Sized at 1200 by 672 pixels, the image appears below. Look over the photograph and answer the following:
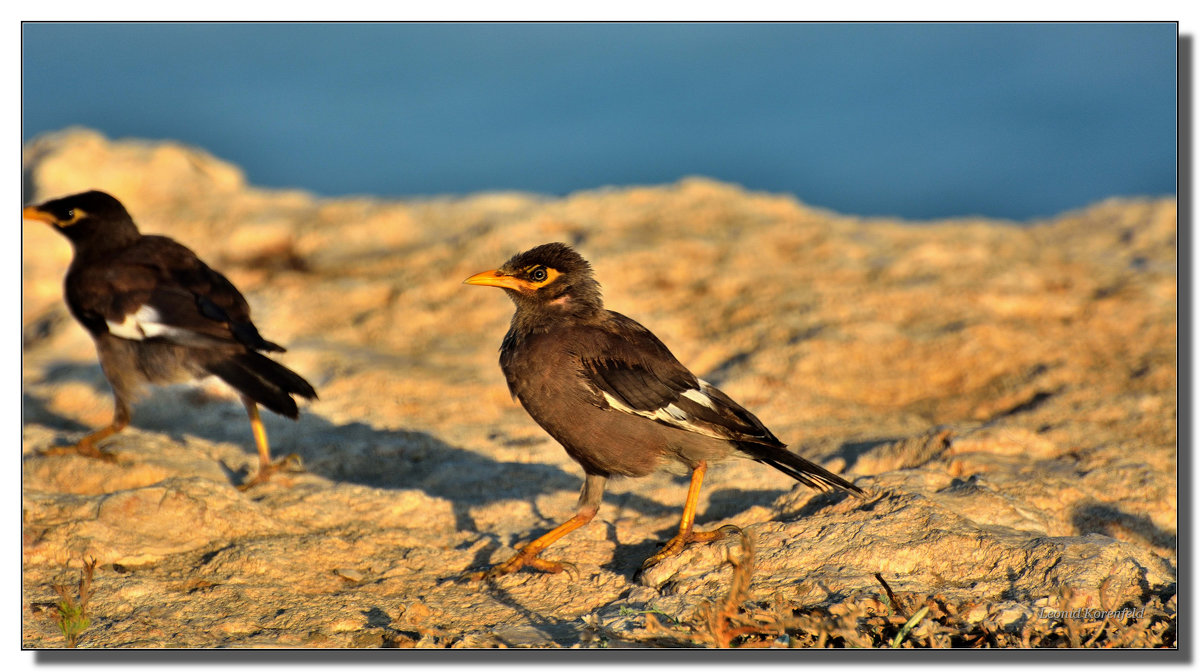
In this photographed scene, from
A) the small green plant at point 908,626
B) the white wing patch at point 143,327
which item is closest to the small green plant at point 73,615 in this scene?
the white wing patch at point 143,327

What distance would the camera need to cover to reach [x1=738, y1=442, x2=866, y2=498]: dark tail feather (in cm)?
504

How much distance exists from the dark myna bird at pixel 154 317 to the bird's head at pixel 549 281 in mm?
1768

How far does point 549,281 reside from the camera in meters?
5.67

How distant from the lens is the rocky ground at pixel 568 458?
4.66 metres

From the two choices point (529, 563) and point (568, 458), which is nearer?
point (529, 563)

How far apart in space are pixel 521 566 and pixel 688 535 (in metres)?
0.87

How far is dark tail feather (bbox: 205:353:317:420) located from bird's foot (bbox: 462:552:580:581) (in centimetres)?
193

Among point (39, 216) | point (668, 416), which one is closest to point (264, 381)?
point (39, 216)

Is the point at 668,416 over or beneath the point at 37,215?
beneath

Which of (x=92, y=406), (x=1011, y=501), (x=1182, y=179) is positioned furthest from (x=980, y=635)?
(x=92, y=406)

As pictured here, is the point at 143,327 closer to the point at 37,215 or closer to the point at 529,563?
the point at 37,215

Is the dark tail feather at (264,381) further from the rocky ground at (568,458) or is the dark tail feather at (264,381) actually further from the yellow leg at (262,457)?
the rocky ground at (568,458)

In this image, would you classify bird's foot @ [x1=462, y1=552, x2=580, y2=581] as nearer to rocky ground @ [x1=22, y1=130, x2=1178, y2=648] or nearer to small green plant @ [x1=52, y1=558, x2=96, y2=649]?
rocky ground @ [x1=22, y1=130, x2=1178, y2=648]

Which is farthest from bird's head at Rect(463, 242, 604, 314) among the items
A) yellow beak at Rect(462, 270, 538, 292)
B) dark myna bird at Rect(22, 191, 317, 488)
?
dark myna bird at Rect(22, 191, 317, 488)
